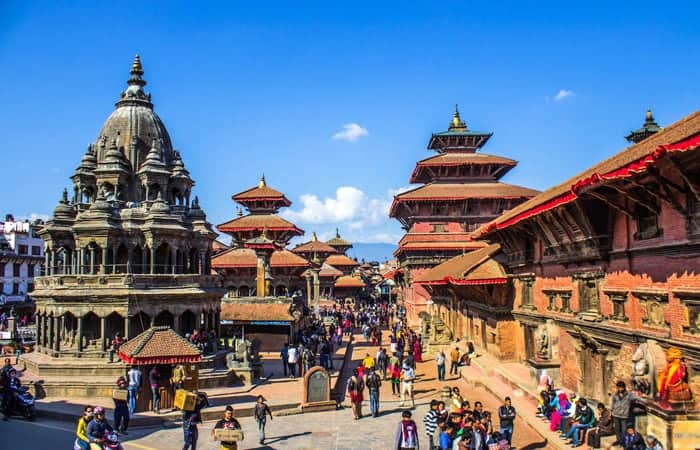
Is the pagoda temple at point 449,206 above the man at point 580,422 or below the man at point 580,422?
above

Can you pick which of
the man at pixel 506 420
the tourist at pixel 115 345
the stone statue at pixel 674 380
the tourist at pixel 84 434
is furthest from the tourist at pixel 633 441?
the tourist at pixel 115 345

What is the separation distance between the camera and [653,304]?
1255cm

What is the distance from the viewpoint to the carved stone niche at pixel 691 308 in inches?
430

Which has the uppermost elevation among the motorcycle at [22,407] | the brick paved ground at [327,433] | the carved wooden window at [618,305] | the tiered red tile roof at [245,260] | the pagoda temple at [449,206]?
the pagoda temple at [449,206]

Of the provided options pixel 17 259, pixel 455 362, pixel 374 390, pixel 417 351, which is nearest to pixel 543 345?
pixel 374 390

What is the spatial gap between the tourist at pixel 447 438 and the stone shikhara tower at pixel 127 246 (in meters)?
16.0

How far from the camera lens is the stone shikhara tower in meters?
24.2

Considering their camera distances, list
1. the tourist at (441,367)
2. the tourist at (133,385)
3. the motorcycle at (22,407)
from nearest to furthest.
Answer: the tourist at (133,385) → the motorcycle at (22,407) → the tourist at (441,367)

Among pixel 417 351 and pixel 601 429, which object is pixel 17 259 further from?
pixel 601 429

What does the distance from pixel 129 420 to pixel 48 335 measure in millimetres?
10924

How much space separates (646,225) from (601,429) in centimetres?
445

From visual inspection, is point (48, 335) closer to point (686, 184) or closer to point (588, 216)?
point (588, 216)

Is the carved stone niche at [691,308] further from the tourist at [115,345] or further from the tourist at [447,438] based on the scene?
the tourist at [115,345]

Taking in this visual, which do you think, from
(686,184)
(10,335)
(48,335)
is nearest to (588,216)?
(686,184)
